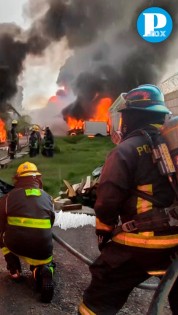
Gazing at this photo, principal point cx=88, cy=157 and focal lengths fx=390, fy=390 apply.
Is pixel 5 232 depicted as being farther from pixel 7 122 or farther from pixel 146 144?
pixel 7 122

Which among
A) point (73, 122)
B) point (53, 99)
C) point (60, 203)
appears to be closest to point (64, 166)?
point (60, 203)

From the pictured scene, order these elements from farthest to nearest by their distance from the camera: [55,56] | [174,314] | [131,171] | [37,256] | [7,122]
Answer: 1. [55,56]
2. [7,122]
3. [37,256]
4. [174,314]
5. [131,171]

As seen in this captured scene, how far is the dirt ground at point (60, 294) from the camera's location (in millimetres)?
2900

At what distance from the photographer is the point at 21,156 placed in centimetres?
1434

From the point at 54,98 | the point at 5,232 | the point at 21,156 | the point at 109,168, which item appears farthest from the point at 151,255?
the point at 54,98

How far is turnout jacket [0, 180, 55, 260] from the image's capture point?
3156 mm

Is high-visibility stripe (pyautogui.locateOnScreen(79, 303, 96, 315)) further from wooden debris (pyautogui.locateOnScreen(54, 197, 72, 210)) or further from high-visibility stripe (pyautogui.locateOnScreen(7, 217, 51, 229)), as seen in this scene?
wooden debris (pyautogui.locateOnScreen(54, 197, 72, 210))

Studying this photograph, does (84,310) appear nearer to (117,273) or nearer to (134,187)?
(117,273)

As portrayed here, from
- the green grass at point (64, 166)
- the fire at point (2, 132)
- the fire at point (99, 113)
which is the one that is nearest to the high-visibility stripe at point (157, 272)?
the green grass at point (64, 166)

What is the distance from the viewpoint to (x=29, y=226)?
125 inches

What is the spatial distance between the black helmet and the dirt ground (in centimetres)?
164

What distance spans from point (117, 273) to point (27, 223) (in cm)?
136

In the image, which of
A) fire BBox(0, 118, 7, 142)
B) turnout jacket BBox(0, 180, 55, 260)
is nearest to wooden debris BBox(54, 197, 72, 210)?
turnout jacket BBox(0, 180, 55, 260)

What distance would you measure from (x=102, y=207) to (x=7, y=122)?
27051mm
